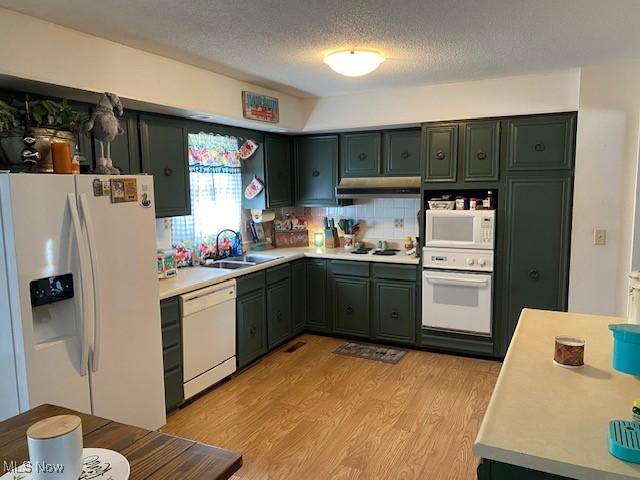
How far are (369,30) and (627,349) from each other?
6.33 ft

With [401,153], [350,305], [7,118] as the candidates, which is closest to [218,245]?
[350,305]

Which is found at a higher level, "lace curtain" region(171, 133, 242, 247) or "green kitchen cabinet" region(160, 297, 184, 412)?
"lace curtain" region(171, 133, 242, 247)

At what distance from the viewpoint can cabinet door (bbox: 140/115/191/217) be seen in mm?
3211

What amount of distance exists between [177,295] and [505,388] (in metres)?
2.21

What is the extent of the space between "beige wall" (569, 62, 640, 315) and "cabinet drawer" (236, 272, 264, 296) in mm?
2483

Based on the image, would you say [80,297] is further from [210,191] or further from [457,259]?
[457,259]

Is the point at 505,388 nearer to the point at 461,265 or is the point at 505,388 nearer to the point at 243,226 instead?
the point at 461,265

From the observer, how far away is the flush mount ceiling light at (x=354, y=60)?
288 centimetres

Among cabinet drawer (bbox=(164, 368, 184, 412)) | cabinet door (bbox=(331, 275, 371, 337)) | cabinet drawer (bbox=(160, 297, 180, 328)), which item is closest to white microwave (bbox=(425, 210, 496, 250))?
cabinet door (bbox=(331, 275, 371, 337))

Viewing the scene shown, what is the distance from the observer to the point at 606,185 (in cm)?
348

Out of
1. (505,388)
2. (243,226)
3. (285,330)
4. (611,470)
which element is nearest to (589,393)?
(505,388)

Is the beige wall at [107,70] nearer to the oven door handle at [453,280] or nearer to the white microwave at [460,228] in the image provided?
the white microwave at [460,228]

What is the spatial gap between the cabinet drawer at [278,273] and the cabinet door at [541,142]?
2096 mm

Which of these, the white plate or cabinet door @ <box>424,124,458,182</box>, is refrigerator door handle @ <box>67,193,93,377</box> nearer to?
the white plate
